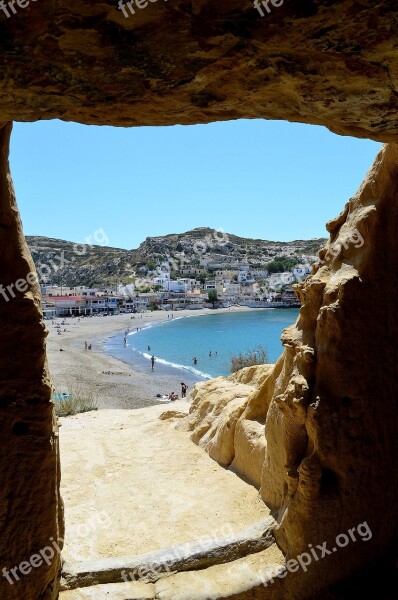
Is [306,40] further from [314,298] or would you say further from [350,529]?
A: [350,529]

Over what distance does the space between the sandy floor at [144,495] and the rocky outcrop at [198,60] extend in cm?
531

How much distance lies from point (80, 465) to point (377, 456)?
570 cm

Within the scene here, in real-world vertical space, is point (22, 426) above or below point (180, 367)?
above

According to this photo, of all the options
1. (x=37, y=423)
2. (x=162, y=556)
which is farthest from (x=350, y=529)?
(x=37, y=423)

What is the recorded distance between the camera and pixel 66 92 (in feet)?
9.90

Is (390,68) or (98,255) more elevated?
(98,255)

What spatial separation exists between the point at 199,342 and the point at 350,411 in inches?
1798

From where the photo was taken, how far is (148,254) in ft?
451

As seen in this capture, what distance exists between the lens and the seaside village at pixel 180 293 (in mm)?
79250
